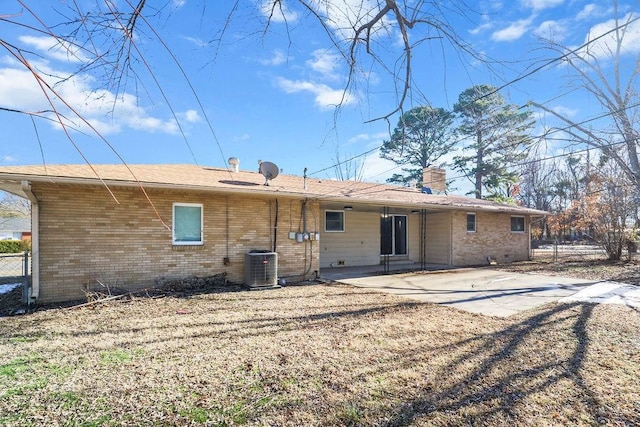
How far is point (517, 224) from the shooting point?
16.4 meters

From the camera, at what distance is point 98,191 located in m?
7.36

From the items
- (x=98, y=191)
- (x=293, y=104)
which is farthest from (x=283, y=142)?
(x=98, y=191)

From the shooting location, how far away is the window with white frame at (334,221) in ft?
42.1

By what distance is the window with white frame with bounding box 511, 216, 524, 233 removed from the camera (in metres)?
16.2

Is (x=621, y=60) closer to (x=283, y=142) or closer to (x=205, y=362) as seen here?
(x=283, y=142)

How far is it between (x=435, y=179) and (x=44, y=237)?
16.2 m

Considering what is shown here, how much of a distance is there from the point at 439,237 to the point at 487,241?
2.39 meters

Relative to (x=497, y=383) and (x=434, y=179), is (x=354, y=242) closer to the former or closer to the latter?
(x=434, y=179)

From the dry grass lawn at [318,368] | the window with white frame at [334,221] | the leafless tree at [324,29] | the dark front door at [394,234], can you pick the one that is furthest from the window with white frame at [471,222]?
the leafless tree at [324,29]

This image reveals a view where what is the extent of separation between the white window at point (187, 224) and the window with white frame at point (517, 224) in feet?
47.6

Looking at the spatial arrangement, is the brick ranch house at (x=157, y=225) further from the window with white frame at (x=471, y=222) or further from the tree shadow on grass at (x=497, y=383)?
the tree shadow on grass at (x=497, y=383)

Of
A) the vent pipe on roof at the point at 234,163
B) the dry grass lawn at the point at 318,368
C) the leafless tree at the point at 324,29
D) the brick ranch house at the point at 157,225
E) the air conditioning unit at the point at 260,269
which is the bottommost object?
Answer: the dry grass lawn at the point at 318,368

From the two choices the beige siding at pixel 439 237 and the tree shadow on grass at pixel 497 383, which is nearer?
the tree shadow on grass at pixel 497 383

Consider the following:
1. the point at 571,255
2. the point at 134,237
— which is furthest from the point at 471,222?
the point at 134,237
